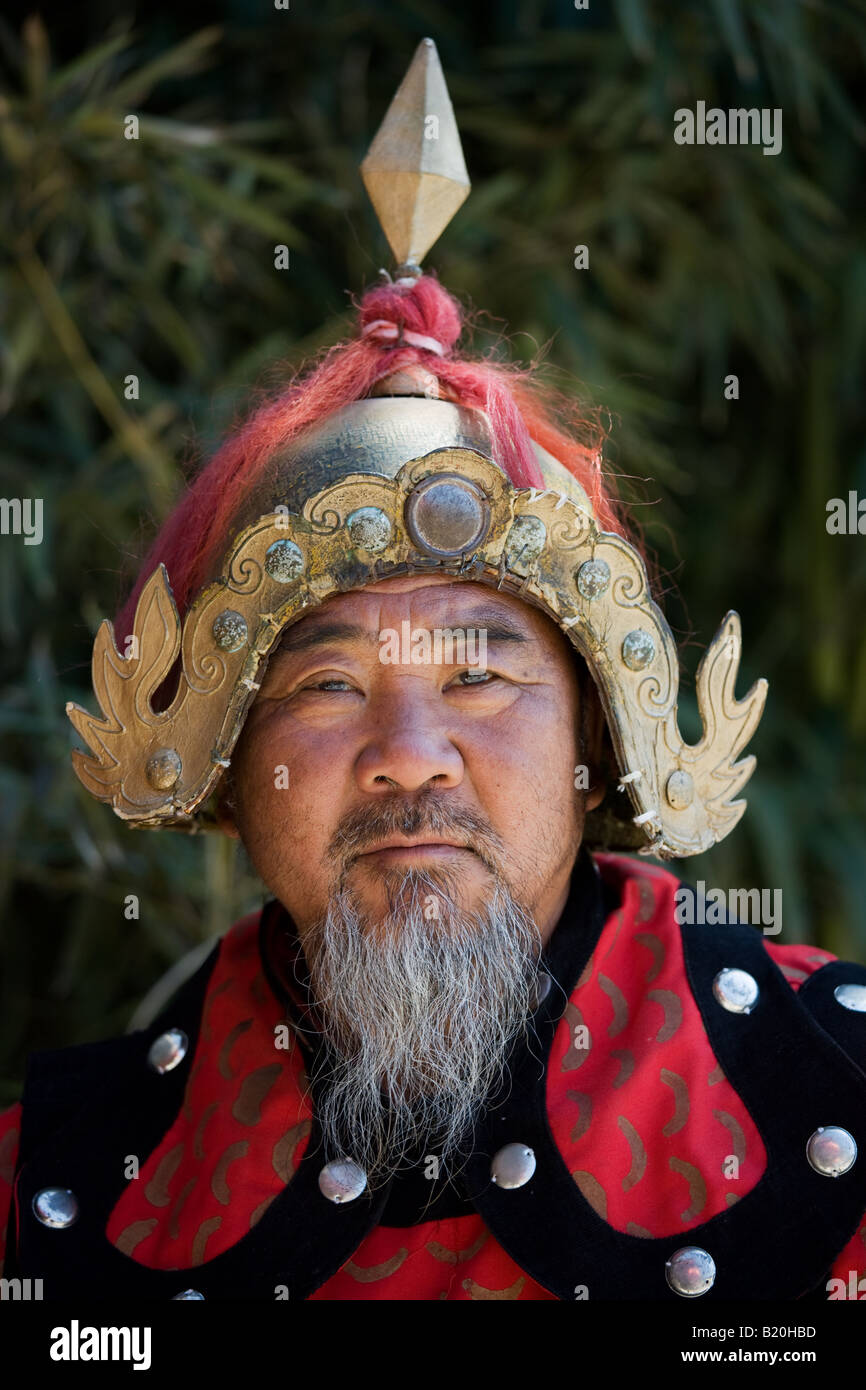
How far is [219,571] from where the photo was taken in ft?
5.66

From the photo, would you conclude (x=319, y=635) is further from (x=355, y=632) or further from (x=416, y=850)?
(x=416, y=850)

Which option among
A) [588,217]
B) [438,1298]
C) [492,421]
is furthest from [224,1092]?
[588,217]

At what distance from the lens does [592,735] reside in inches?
72.7

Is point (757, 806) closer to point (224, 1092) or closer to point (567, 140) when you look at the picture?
point (567, 140)

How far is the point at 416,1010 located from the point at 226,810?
44 centimetres

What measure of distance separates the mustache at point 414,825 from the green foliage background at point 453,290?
1.29 m

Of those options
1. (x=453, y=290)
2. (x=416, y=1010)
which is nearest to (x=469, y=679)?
(x=416, y=1010)

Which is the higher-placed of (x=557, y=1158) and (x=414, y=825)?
(x=414, y=825)

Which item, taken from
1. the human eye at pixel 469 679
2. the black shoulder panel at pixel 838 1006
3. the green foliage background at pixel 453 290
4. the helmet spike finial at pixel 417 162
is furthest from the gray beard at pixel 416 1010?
the green foliage background at pixel 453 290

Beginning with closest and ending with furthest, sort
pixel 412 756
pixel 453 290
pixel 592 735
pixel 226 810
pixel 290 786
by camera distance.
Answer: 1. pixel 412 756
2. pixel 290 786
3. pixel 592 735
4. pixel 226 810
5. pixel 453 290

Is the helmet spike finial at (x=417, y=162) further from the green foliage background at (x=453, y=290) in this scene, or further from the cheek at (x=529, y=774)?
the green foliage background at (x=453, y=290)

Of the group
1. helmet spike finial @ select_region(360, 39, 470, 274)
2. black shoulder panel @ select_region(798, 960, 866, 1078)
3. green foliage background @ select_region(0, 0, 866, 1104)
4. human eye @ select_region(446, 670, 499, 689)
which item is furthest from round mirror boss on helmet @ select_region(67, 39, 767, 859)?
green foliage background @ select_region(0, 0, 866, 1104)

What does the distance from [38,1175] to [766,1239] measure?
875 millimetres
